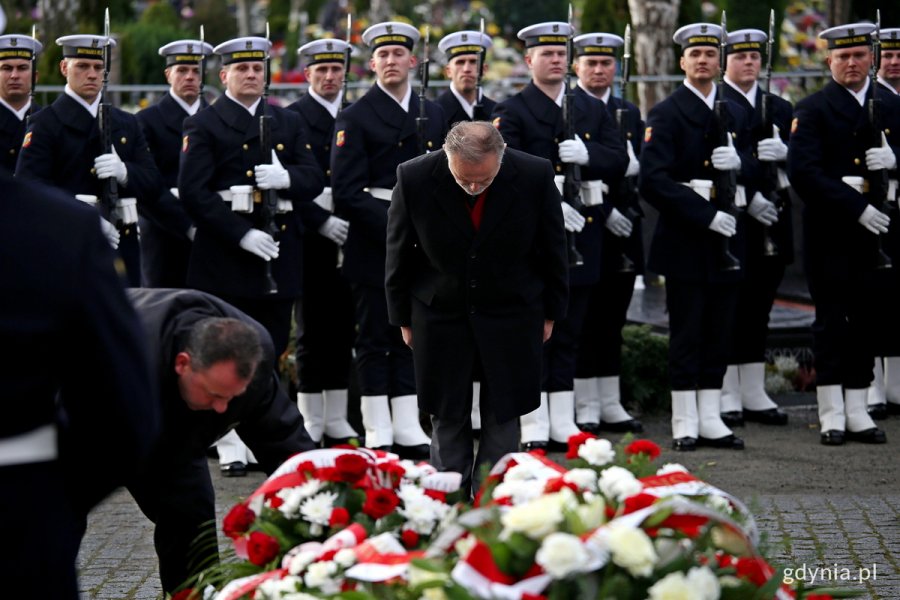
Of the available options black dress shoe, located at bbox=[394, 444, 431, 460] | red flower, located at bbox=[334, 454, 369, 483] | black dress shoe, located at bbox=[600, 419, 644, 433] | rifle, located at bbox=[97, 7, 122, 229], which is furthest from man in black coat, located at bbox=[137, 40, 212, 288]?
red flower, located at bbox=[334, 454, 369, 483]

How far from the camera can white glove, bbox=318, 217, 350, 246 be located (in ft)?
29.7

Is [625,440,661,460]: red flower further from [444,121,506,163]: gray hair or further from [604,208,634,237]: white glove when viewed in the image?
[604,208,634,237]: white glove

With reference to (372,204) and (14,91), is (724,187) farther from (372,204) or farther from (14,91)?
(14,91)

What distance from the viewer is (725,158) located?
9055 mm

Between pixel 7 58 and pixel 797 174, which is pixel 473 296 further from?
pixel 7 58

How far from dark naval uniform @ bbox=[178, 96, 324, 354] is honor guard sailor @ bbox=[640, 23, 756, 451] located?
6.59 ft

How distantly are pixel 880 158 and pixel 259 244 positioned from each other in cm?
358

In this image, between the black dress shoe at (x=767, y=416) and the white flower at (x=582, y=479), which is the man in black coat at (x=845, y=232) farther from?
the white flower at (x=582, y=479)

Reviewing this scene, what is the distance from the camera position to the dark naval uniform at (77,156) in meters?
8.83

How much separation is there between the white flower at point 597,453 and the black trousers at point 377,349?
16.2 ft

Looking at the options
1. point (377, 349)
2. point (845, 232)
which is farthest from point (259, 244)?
point (845, 232)

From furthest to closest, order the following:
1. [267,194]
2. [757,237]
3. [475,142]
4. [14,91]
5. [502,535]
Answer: [757,237] < [14,91] < [267,194] < [475,142] < [502,535]

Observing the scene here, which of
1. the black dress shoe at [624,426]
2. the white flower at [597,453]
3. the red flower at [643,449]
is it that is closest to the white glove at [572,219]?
the black dress shoe at [624,426]

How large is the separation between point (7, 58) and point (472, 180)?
426 cm
